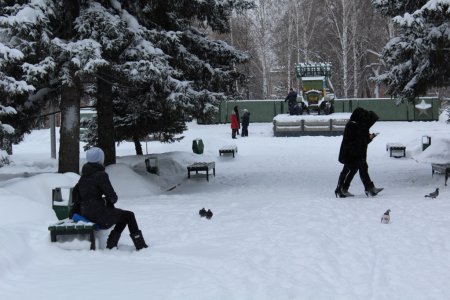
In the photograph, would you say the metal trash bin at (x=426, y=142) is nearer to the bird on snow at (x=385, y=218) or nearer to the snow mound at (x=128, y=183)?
the snow mound at (x=128, y=183)

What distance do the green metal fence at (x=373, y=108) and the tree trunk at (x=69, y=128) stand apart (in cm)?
2604

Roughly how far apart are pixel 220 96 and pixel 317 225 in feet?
21.0

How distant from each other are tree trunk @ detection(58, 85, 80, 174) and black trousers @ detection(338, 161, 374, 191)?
5.77m

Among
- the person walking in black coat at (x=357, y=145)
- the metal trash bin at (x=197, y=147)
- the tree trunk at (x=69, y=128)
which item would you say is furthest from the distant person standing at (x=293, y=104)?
the person walking in black coat at (x=357, y=145)

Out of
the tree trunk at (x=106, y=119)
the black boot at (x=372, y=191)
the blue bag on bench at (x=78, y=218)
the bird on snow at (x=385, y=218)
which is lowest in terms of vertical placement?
the bird on snow at (x=385, y=218)

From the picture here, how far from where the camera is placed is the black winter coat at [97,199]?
22.0ft

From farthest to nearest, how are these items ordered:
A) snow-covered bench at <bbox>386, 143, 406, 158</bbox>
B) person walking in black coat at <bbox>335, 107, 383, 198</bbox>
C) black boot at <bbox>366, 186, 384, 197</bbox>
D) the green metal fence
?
the green metal fence
snow-covered bench at <bbox>386, 143, 406, 158</bbox>
black boot at <bbox>366, 186, 384, 197</bbox>
person walking in black coat at <bbox>335, 107, 383, 198</bbox>

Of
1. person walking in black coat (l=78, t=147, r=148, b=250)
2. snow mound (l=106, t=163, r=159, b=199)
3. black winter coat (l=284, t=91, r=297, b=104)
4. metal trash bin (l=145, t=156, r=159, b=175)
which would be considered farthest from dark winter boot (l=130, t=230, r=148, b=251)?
black winter coat (l=284, t=91, r=297, b=104)

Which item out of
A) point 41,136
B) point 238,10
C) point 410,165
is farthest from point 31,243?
point 41,136

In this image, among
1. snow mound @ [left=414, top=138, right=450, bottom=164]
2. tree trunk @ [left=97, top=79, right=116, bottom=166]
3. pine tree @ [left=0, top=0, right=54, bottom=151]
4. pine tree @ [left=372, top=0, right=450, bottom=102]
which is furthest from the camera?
snow mound @ [left=414, top=138, right=450, bottom=164]

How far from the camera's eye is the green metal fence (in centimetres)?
3825

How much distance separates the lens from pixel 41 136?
124 ft

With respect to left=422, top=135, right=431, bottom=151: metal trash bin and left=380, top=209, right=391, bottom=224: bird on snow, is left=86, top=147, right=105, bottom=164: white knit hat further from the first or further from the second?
left=422, top=135, right=431, bottom=151: metal trash bin

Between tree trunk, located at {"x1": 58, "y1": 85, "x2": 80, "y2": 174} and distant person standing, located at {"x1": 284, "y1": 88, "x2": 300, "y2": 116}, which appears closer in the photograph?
tree trunk, located at {"x1": 58, "y1": 85, "x2": 80, "y2": 174}
